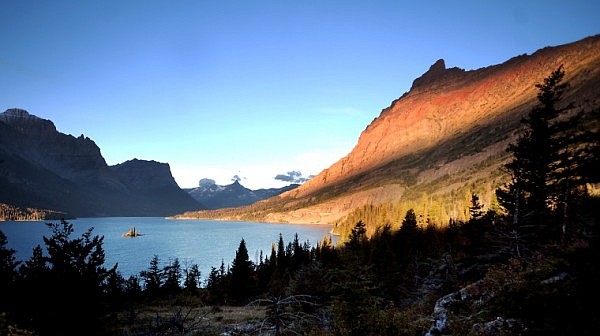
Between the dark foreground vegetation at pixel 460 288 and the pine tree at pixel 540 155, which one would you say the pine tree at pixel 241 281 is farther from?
the pine tree at pixel 540 155

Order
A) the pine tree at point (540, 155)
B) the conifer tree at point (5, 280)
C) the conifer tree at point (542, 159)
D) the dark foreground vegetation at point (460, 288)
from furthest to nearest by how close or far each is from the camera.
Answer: the pine tree at point (540, 155)
the conifer tree at point (542, 159)
the conifer tree at point (5, 280)
the dark foreground vegetation at point (460, 288)

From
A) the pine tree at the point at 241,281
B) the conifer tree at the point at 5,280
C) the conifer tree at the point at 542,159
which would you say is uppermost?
the conifer tree at the point at 542,159

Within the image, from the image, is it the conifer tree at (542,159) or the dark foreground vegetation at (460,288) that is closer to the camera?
the dark foreground vegetation at (460,288)

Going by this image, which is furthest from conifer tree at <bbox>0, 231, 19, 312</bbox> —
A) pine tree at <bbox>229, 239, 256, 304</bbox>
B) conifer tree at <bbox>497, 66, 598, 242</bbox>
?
pine tree at <bbox>229, 239, 256, 304</bbox>

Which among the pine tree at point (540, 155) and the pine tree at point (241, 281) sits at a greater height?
the pine tree at point (540, 155)

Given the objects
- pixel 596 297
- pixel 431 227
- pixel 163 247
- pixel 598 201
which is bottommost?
pixel 163 247

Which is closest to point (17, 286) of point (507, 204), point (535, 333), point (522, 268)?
point (535, 333)

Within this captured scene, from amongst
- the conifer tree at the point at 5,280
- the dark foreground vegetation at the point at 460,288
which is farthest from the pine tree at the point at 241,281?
the conifer tree at the point at 5,280

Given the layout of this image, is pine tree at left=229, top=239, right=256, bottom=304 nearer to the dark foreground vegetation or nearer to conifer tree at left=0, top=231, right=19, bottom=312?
the dark foreground vegetation

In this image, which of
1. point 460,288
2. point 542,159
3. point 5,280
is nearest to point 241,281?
point 5,280

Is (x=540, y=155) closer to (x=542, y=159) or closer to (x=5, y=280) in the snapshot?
(x=542, y=159)

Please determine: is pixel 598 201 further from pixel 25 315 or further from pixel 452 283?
pixel 25 315

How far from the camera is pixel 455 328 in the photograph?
37.7 ft

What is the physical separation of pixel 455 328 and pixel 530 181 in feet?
68.1
